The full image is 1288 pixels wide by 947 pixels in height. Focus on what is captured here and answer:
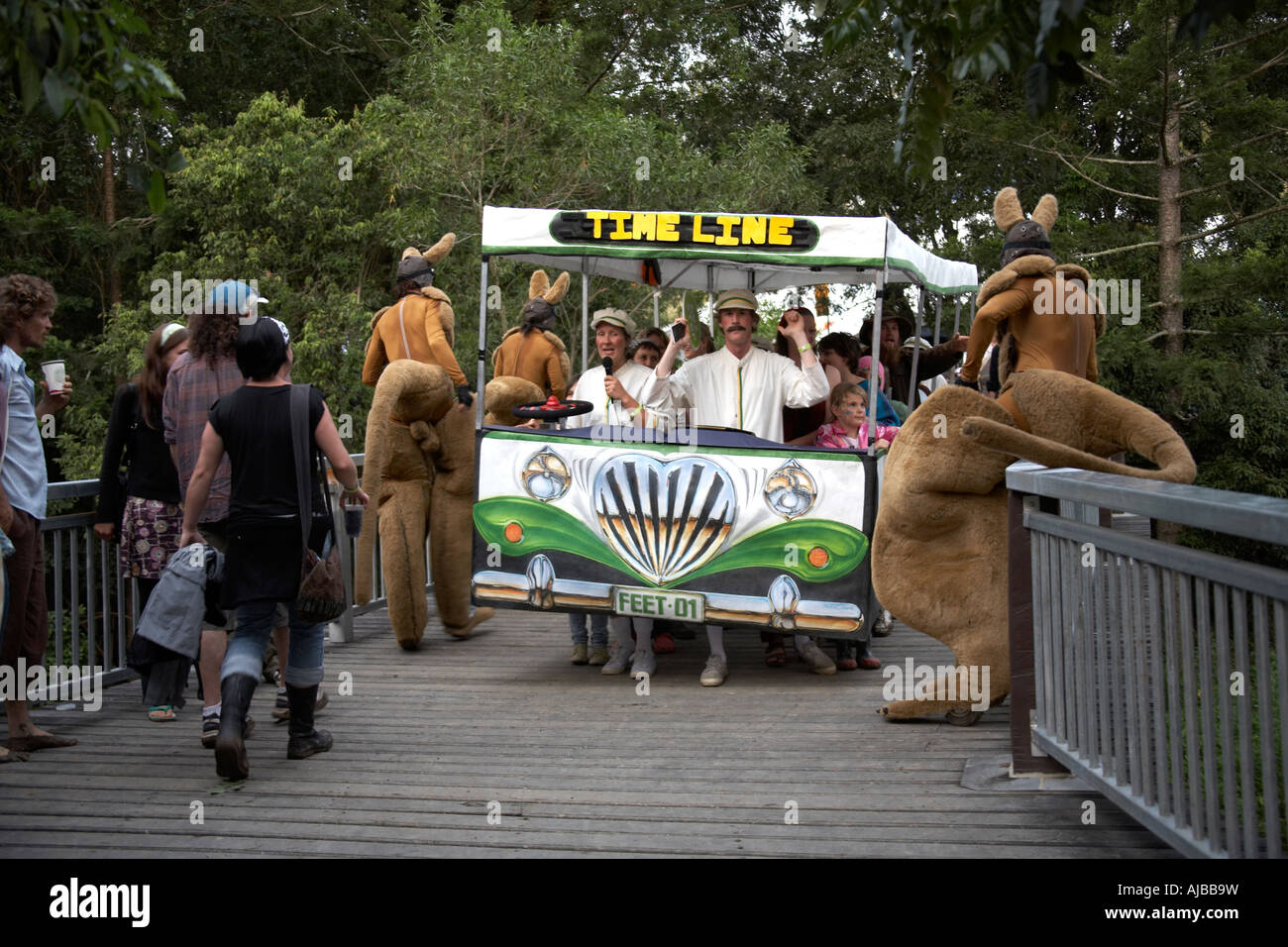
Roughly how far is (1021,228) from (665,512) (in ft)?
8.00

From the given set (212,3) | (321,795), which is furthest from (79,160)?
(321,795)

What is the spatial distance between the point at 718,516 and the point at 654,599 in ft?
1.92

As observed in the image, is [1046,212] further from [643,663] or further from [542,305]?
[542,305]

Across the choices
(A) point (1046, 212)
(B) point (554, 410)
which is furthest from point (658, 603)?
(A) point (1046, 212)

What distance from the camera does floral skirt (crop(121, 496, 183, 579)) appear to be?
7.08 metres

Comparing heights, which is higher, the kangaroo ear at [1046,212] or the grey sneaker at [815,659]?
the kangaroo ear at [1046,212]

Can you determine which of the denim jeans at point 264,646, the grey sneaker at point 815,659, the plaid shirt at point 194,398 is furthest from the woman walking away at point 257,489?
the grey sneaker at point 815,659

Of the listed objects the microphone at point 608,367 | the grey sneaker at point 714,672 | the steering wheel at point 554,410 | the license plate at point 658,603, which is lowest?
the grey sneaker at point 714,672

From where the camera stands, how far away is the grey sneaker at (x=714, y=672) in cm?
787

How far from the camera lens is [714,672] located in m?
7.92

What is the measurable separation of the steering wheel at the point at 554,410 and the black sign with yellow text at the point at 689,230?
1030 millimetres

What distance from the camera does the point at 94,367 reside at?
893 inches

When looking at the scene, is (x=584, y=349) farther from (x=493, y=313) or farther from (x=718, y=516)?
(x=493, y=313)

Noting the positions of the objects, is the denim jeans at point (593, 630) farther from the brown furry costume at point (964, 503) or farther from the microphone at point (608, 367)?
the brown furry costume at point (964, 503)
